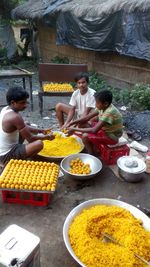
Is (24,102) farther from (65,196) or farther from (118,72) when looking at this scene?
(118,72)

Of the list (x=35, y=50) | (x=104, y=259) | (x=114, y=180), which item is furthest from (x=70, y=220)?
(x=35, y=50)

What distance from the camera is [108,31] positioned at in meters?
7.76

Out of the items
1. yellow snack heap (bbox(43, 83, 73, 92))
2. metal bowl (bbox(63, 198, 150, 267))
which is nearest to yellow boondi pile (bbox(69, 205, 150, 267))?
metal bowl (bbox(63, 198, 150, 267))

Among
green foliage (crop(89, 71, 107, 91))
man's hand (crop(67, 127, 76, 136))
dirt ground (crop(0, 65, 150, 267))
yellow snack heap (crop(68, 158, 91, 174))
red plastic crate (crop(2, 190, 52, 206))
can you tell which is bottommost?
dirt ground (crop(0, 65, 150, 267))

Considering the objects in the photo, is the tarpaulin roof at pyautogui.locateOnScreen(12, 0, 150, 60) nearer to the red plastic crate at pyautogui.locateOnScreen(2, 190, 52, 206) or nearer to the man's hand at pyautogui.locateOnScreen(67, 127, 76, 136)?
the man's hand at pyautogui.locateOnScreen(67, 127, 76, 136)

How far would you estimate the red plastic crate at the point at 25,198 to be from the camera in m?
3.22

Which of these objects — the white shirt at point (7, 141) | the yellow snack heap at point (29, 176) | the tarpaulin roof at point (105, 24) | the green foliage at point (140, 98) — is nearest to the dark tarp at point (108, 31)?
the tarpaulin roof at point (105, 24)

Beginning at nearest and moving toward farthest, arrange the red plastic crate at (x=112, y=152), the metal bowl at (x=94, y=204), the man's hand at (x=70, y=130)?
the metal bowl at (x=94, y=204) → the red plastic crate at (x=112, y=152) → the man's hand at (x=70, y=130)

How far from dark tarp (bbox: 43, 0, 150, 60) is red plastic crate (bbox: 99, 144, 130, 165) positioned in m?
3.56

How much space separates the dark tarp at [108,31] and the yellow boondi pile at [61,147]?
3.59 metres

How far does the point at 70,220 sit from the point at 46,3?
35.5 feet

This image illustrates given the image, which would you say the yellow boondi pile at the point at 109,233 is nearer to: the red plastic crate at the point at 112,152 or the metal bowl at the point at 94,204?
the metal bowl at the point at 94,204

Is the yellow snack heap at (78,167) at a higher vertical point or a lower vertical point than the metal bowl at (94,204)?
lower

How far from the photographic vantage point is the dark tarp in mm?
6852
